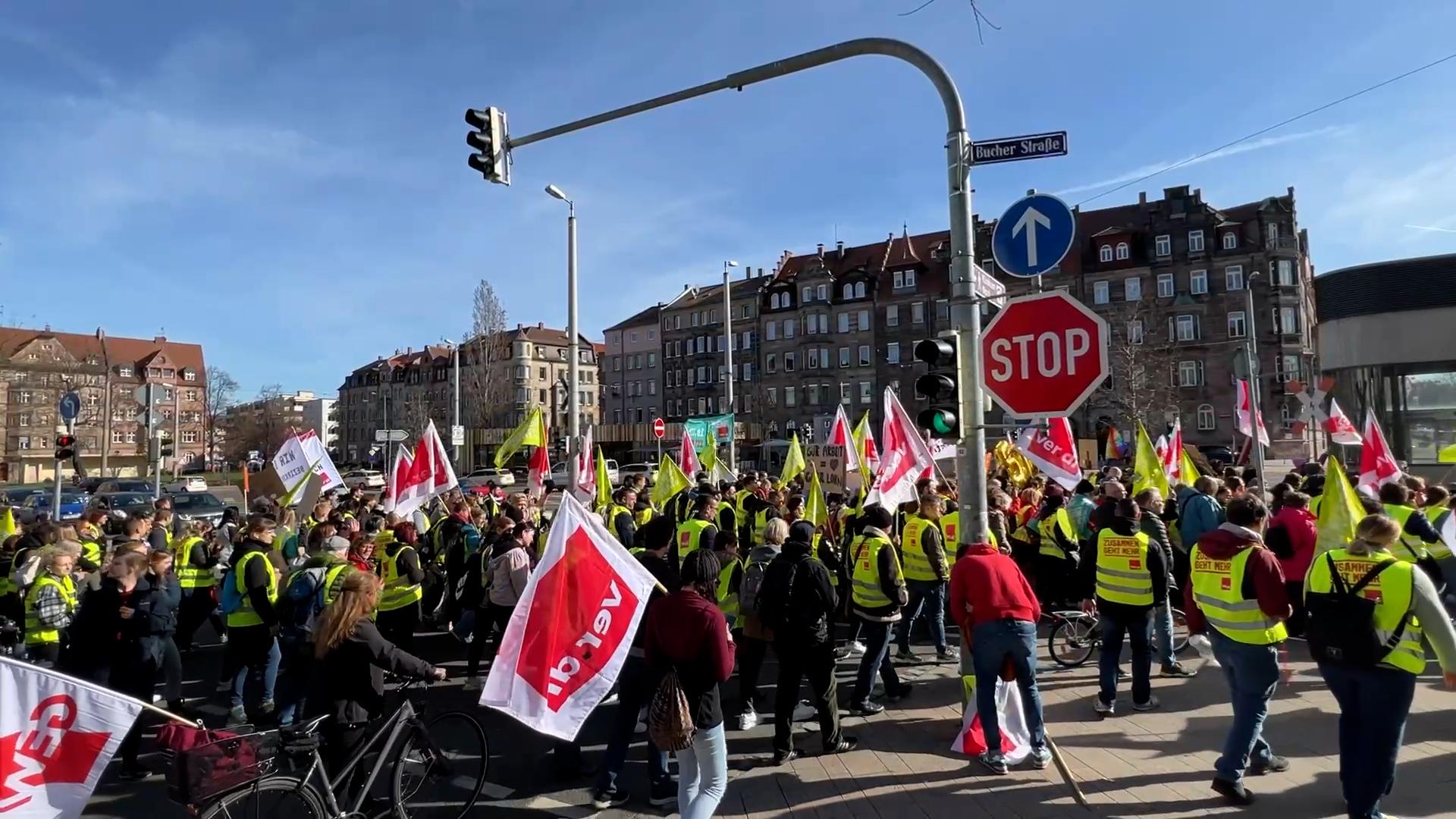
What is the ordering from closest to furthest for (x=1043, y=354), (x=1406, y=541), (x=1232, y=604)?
(x=1232, y=604)
(x=1043, y=354)
(x=1406, y=541)

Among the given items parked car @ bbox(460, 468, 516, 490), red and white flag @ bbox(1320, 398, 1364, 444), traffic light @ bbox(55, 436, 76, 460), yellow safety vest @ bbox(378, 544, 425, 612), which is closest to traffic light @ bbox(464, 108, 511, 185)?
yellow safety vest @ bbox(378, 544, 425, 612)

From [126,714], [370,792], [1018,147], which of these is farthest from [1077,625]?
[126,714]

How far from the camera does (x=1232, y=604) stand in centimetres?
549

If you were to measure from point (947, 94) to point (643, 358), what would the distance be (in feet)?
256

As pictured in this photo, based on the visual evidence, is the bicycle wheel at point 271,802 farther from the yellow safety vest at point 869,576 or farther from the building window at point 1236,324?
the building window at point 1236,324

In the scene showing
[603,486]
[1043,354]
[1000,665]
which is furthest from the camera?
[603,486]

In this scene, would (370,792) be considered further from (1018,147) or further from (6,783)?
(1018,147)

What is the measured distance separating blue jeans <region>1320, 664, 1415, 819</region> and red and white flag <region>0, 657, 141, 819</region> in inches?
240

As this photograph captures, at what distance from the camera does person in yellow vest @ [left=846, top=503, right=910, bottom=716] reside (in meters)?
7.21

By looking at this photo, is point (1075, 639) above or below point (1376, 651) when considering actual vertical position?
below

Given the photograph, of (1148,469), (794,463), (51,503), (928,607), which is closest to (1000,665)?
(928,607)

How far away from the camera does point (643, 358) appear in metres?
84.0

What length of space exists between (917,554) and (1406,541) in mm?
4243

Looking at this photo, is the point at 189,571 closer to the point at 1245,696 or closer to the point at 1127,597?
the point at 1127,597
